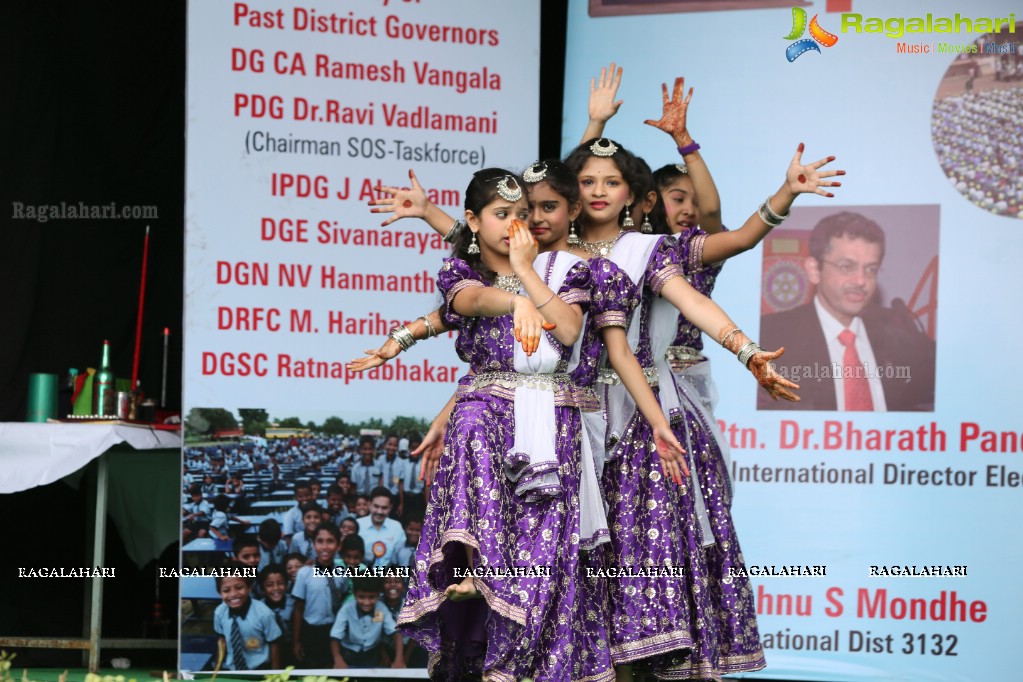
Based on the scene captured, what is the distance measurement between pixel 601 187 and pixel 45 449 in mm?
2460

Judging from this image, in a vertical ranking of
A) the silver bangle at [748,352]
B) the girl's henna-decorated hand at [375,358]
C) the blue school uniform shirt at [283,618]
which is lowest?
the blue school uniform shirt at [283,618]

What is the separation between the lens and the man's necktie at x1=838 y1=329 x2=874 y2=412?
18.4ft

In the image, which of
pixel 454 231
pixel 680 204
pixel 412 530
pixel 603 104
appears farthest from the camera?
pixel 412 530

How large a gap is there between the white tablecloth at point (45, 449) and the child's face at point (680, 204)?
2.26 m

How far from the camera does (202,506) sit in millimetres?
5211

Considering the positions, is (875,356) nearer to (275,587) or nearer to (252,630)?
(275,587)

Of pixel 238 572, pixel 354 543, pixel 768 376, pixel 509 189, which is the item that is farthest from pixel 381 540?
pixel 768 376

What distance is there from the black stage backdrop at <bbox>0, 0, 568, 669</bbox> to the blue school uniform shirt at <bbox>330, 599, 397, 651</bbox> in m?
1.13

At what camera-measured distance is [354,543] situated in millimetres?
5328

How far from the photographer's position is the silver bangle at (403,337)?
13.0 ft

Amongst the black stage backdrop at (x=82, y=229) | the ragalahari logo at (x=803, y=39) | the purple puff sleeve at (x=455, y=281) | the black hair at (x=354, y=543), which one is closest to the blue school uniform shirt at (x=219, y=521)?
the black hair at (x=354, y=543)

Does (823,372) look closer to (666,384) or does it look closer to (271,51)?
(666,384)

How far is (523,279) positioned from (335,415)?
192 centimetres

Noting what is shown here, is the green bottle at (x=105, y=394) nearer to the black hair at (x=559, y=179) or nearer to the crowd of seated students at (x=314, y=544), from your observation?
the crowd of seated students at (x=314, y=544)
